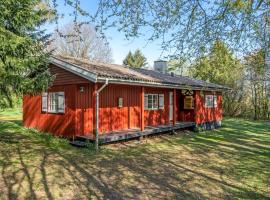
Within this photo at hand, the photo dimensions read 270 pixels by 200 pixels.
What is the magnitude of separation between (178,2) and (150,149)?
7792mm

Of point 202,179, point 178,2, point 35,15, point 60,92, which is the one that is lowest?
point 202,179

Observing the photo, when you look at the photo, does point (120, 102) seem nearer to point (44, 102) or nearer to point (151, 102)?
point (151, 102)

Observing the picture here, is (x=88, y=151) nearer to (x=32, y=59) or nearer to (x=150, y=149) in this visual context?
(x=150, y=149)

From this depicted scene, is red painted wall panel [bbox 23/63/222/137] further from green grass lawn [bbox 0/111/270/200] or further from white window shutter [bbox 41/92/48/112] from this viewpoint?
green grass lawn [bbox 0/111/270/200]

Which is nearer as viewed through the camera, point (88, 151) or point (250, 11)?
point (250, 11)

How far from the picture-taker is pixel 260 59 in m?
6.27

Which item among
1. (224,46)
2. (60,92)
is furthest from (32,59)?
(224,46)

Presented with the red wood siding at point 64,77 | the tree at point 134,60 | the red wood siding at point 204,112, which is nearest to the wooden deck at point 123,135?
the red wood siding at point 64,77

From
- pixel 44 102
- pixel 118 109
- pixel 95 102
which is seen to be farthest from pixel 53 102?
→ pixel 118 109

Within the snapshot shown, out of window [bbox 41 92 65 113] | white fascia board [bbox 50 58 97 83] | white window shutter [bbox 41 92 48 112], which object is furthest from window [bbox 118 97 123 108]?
white window shutter [bbox 41 92 48 112]

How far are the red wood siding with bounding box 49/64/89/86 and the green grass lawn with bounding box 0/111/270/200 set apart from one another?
255 centimetres

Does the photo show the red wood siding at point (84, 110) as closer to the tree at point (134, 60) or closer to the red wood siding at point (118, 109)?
the red wood siding at point (118, 109)

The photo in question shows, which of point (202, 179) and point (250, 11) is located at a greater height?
point (250, 11)

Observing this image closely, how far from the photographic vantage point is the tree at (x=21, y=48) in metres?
9.75
